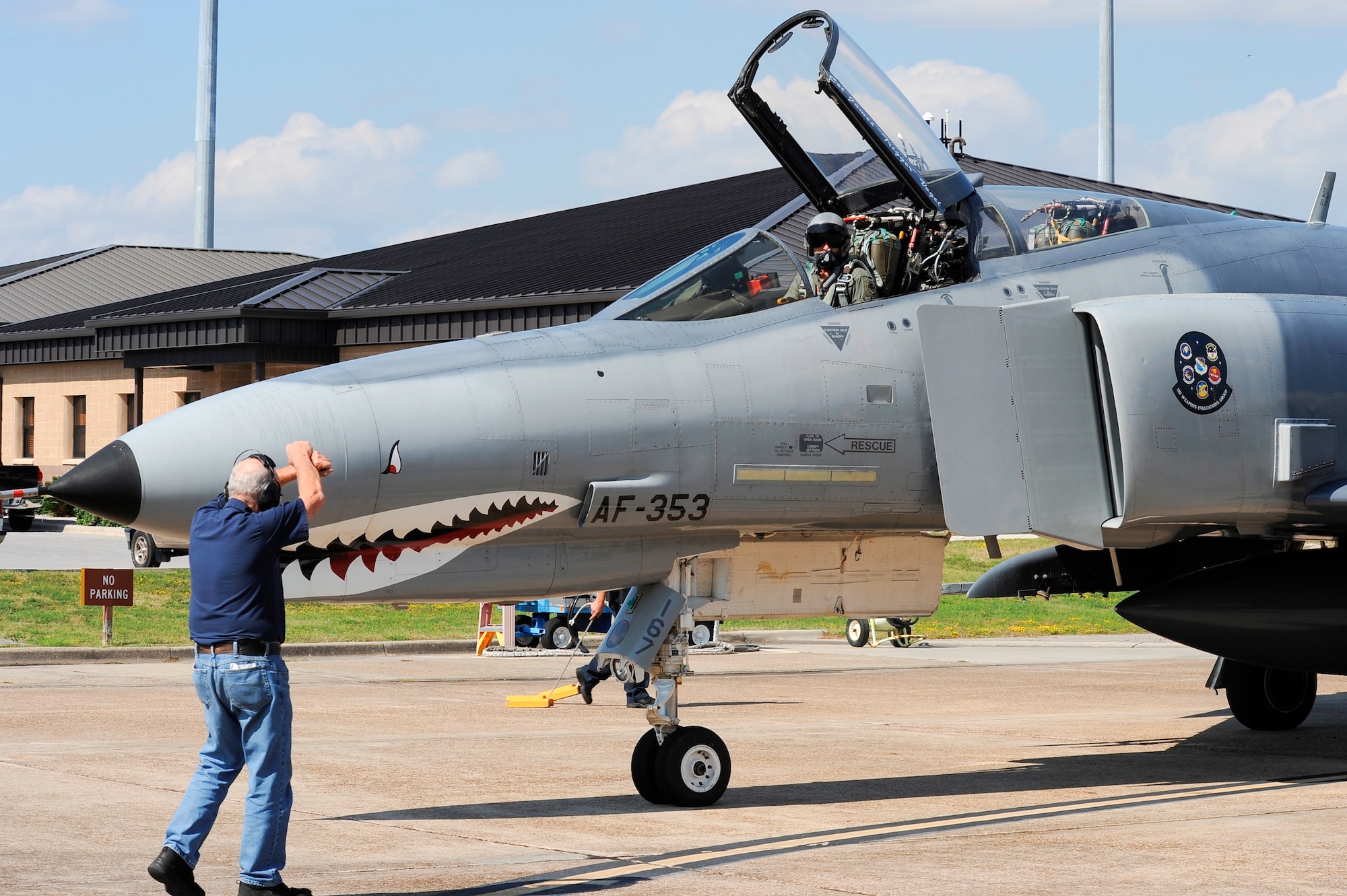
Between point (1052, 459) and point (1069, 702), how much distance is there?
7497 mm

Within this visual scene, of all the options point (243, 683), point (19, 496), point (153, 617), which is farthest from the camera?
point (19, 496)

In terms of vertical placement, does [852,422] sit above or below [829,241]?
below

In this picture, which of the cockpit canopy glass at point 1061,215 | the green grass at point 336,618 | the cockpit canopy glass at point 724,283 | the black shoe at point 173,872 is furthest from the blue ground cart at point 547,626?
the black shoe at point 173,872

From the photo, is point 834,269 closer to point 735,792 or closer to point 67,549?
point 735,792

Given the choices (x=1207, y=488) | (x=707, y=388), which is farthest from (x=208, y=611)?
(x=1207, y=488)

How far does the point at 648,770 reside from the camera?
9359 mm

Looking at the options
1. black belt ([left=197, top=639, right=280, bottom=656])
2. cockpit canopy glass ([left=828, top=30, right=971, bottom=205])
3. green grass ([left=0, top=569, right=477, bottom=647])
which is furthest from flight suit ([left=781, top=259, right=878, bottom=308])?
green grass ([left=0, top=569, right=477, bottom=647])

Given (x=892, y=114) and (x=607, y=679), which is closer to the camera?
(x=892, y=114)

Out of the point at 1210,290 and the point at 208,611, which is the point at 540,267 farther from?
the point at 208,611

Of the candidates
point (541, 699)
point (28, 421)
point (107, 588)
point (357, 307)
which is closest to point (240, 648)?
point (541, 699)

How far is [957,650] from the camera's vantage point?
79.4 feet

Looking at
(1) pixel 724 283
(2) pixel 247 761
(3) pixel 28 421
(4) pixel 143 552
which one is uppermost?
(3) pixel 28 421

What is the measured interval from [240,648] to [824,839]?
10.9ft

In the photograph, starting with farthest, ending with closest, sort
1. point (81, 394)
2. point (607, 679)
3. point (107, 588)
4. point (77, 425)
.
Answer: point (77, 425), point (81, 394), point (107, 588), point (607, 679)
